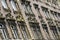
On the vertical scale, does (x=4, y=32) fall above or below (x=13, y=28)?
below

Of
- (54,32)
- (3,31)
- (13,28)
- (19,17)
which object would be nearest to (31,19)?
(19,17)

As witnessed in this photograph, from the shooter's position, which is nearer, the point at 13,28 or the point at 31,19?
the point at 13,28

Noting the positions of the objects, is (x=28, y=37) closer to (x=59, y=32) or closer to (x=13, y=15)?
(x=13, y=15)

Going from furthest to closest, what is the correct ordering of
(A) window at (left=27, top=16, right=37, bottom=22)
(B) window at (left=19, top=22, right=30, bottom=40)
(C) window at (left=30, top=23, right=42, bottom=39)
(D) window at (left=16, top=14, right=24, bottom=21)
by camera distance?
(C) window at (left=30, top=23, right=42, bottom=39)
(A) window at (left=27, top=16, right=37, bottom=22)
(B) window at (left=19, top=22, right=30, bottom=40)
(D) window at (left=16, top=14, right=24, bottom=21)

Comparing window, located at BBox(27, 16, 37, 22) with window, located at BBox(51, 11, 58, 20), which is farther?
window, located at BBox(51, 11, 58, 20)

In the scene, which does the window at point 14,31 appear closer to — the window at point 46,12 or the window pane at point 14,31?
the window pane at point 14,31

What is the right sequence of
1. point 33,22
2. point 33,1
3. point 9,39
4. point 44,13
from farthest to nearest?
point 44,13, point 33,1, point 33,22, point 9,39

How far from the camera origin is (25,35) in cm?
2569

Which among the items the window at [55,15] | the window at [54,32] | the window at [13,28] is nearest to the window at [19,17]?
the window at [13,28]

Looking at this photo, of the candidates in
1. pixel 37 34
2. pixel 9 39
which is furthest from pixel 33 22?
pixel 9 39

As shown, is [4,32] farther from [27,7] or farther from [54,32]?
[54,32]

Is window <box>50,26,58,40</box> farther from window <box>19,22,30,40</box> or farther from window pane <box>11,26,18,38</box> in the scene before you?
window pane <box>11,26,18,38</box>

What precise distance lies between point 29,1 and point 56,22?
5.53 m

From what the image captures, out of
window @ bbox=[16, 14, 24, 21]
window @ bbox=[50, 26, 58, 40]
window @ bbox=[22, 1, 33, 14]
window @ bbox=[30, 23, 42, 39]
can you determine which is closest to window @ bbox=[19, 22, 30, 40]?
window @ bbox=[16, 14, 24, 21]
